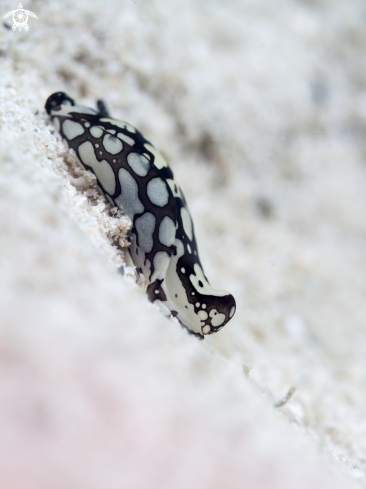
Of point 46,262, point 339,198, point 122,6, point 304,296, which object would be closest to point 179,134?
point 122,6

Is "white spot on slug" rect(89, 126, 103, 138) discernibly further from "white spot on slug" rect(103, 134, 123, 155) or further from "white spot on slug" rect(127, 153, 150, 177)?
"white spot on slug" rect(127, 153, 150, 177)

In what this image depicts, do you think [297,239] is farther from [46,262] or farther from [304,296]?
[46,262]

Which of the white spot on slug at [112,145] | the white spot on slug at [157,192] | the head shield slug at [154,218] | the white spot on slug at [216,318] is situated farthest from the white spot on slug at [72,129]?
the white spot on slug at [216,318]

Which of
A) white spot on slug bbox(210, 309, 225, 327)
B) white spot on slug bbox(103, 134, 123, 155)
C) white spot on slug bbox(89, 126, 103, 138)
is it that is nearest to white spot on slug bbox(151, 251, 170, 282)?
white spot on slug bbox(210, 309, 225, 327)

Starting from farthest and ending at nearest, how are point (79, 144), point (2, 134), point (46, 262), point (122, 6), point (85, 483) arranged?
point (122, 6), point (79, 144), point (2, 134), point (46, 262), point (85, 483)

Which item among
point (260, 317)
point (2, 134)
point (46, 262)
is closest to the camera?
point (46, 262)

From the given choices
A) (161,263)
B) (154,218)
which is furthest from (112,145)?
(161,263)
